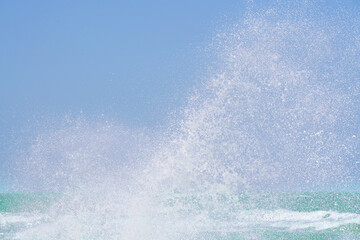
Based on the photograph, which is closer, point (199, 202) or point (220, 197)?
point (220, 197)

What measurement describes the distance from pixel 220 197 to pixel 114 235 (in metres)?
3.29

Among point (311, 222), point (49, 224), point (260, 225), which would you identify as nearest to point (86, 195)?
point (49, 224)

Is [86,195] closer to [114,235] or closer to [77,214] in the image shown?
[77,214]

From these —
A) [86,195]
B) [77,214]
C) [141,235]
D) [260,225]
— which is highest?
[86,195]

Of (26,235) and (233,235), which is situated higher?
(26,235)

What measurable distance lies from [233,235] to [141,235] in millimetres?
3314

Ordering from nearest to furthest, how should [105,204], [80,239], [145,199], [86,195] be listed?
[80,239] → [145,199] → [105,204] → [86,195]

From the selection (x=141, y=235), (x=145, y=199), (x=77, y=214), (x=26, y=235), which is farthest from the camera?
(x=77, y=214)

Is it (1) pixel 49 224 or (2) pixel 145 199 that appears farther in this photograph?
(1) pixel 49 224

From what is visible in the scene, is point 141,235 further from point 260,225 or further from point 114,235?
point 260,225

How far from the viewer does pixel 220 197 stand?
13.1 metres

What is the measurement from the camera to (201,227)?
14375 millimetres

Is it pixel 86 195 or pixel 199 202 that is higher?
pixel 86 195

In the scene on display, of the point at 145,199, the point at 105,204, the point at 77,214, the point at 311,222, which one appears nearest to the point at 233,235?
the point at 145,199
